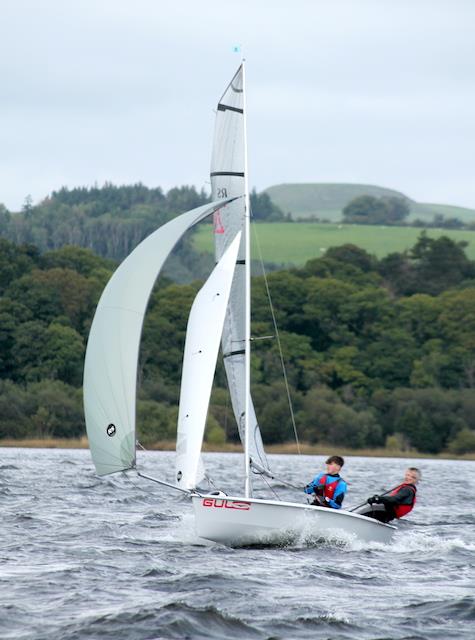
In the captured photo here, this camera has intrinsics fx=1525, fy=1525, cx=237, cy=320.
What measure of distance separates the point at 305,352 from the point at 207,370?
7160 centimetres

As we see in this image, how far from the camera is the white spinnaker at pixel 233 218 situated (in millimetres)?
20484

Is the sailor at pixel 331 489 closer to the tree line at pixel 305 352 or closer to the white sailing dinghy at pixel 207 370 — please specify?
the white sailing dinghy at pixel 207 370

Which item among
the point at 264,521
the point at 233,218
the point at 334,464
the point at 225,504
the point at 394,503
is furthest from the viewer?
the point at 394,503

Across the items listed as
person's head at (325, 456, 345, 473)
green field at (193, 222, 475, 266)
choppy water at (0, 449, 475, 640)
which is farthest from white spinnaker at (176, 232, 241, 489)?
green field at (193, 222, 475, 266)

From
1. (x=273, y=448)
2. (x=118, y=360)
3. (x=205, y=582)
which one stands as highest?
(x=118, y=360)

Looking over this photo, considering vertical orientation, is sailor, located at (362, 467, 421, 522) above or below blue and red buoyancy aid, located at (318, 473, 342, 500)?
below

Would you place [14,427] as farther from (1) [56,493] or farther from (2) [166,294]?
(1) [56,493]

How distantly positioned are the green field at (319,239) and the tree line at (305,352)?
113 ft

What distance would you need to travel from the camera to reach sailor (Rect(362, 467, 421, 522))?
20.9 meters

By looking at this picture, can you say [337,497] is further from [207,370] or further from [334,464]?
[207,370]

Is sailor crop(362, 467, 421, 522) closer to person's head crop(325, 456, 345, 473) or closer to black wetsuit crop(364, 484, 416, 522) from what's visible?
black wetsuit crop(364, 484, 416, 522)

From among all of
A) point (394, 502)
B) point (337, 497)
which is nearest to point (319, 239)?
point (394, 502)

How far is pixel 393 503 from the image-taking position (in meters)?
20.9

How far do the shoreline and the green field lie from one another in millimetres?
66274
